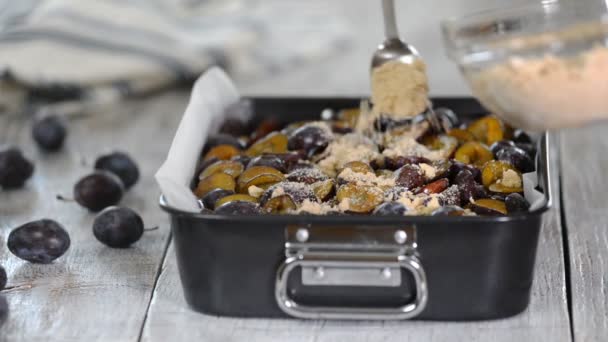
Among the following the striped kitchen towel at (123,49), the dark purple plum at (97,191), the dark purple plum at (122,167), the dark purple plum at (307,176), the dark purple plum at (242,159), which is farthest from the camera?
the striped kitchen towel at (123,49)

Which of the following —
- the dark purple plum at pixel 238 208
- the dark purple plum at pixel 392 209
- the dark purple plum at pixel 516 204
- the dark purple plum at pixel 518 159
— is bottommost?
the dark purple plum at pixel 518 159

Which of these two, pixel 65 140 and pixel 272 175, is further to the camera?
pixel 65 140

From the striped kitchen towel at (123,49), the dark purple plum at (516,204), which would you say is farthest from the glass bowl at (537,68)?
the striped kitchen towel at (123,49)

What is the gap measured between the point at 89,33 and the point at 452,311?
4.92 ft

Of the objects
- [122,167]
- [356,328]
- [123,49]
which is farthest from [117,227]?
[123,49]

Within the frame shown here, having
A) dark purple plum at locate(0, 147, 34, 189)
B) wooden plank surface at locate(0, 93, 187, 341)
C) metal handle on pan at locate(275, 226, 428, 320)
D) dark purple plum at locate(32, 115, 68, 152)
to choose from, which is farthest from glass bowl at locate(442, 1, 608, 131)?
dark purple plum at locate(32, 115, 68, 152)

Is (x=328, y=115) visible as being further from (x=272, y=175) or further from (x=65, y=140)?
(x=65, y=140)

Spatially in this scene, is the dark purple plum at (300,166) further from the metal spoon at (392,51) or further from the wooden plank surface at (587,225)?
the wooden plank surface at (587,225)

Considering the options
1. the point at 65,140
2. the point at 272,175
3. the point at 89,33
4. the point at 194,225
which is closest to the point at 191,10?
the point at 89,33

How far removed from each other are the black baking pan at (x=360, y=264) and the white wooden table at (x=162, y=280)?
0.11ft

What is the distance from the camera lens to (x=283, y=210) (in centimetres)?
131

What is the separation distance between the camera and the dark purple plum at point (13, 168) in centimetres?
184

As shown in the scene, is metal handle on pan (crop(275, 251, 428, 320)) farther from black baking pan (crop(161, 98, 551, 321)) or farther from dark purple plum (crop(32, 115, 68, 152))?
dark purple plum (crop(32, 115, 68, 152))

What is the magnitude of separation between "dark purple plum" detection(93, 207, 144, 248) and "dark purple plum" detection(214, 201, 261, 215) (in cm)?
30
